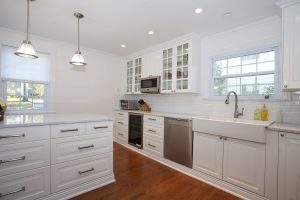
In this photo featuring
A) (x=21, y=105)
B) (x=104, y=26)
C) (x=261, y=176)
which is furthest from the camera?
(x=21, y=105)

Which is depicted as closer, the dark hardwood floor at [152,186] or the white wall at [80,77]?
the dark hardwood floor at [152,186]

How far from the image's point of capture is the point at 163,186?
211 cm

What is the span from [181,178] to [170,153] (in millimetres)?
470

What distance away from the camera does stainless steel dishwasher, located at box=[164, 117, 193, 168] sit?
246 centimetres

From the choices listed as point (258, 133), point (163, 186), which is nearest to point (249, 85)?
point (258, 133)

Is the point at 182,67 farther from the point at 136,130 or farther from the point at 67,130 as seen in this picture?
the point at 67,130

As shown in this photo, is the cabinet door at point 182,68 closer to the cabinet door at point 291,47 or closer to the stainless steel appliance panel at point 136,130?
the stainless steel appliance panel at point 136,130

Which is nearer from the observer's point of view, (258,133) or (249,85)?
(258,133)

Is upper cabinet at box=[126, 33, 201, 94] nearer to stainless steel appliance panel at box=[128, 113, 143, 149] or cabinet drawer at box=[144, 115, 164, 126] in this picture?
cabinet drawer at box=[144, 115, 164, 126]

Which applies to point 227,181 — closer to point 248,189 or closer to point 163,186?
point 248,189

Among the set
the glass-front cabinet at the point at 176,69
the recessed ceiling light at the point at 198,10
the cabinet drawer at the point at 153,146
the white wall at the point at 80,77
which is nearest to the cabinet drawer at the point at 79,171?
the cabinet drawer at the point at 153,146

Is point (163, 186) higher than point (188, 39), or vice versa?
point (188, 39)

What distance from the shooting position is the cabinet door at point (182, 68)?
287 centimetres

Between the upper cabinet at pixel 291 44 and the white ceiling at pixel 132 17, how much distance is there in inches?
8.5
